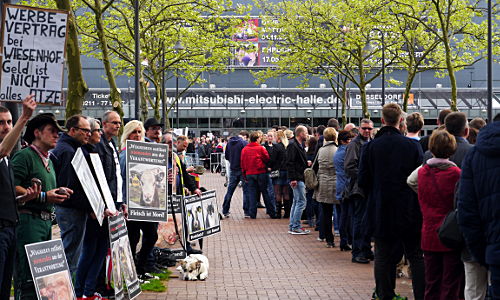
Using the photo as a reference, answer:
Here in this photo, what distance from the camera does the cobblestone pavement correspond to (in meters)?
10.3

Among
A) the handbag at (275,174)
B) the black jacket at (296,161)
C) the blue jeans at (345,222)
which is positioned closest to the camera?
the blue jeans at (345,222)

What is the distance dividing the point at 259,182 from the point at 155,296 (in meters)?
10.2

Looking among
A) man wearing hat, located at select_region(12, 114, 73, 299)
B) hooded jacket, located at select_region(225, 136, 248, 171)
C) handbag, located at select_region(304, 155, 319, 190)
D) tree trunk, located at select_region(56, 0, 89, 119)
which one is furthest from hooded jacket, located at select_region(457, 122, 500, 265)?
hooded jacket, located at select_region(225, 136, 248, 171)

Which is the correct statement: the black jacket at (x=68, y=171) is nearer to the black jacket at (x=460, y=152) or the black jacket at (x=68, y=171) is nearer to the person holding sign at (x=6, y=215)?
the person holding sign at (x=6, y=215)

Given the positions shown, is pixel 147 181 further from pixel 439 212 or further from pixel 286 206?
pixel 286 206

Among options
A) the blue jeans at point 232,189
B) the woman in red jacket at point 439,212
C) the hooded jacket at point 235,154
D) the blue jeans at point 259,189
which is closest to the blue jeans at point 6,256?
the woman in red jacket at point 439,212

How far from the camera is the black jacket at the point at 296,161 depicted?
56.0 ft

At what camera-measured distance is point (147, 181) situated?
1048cm

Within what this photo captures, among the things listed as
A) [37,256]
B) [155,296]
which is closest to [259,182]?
[155,296]

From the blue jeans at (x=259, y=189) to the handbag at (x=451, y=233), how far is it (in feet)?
42.3

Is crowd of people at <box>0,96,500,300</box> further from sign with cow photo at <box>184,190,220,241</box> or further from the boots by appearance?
the boots

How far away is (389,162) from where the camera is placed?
888 cm

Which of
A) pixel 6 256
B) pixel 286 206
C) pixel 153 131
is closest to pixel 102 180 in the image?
pixel 6 256

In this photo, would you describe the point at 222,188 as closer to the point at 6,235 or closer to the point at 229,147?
the point at 229,147
